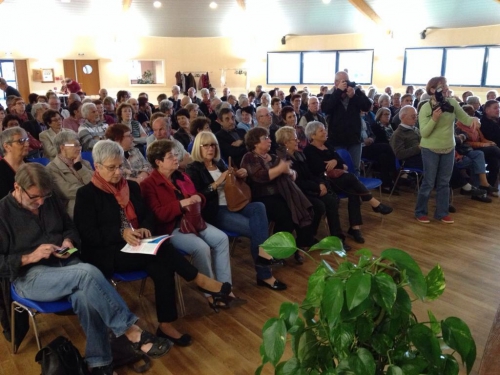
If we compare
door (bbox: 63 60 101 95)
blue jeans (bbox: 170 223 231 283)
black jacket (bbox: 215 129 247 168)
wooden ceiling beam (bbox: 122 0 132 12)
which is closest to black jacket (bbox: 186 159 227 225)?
blue jeans (bbox: 170 223 231 283)

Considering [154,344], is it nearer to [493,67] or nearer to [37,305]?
[37,305]

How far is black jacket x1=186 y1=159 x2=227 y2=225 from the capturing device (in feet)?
10.9

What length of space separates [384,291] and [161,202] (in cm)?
218

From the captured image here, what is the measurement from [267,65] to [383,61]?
3881mm

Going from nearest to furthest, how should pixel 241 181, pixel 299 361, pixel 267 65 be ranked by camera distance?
pixel 299 361, pixel 241 181, pixel 267 65

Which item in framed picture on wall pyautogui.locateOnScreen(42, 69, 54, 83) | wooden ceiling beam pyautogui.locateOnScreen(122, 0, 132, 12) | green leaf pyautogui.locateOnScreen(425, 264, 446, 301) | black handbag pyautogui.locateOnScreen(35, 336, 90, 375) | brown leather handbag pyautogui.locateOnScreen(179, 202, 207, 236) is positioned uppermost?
wooden ceiling beam pyautogui.locateOnScreen(122, 0, 132, 12)

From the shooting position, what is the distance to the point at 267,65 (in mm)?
14672

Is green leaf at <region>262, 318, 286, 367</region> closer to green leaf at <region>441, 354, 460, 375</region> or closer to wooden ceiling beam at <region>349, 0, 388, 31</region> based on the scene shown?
green leaf at <region>441, 354, 460, 375</region>

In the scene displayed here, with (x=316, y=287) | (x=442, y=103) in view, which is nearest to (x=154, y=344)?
(x=316, y=287)

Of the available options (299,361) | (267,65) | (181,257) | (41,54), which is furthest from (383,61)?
(299,361)

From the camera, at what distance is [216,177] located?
3.49 metres

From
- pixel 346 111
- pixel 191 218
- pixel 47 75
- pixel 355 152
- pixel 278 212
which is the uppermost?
pixel 47 75

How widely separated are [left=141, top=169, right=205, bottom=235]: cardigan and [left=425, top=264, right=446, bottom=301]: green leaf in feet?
6.63

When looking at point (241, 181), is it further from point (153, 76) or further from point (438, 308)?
point (153, 76)
